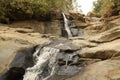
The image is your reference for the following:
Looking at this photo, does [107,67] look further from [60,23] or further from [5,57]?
[60,23]

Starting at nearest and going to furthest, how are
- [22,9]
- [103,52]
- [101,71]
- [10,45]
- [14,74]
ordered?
[101,71] → [103,52] → [14,74] → [10,45] → [22,9]

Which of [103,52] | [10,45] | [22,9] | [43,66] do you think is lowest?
[43,66]

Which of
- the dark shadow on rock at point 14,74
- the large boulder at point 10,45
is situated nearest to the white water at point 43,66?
the dark shadow on rock at point 14,74

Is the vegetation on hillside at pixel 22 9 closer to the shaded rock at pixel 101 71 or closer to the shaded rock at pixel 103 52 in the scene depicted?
the shaded rock at pixel 103 52

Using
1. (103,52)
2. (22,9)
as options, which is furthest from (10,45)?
(22,9)

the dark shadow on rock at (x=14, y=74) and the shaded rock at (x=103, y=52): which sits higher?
the shaded rock at (x=103, y=52)

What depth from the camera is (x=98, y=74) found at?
10094 millimetres

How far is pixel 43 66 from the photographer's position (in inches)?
516

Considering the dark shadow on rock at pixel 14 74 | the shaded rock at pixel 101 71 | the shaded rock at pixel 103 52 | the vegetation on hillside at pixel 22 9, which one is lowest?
the dark shadow on rock at pixel 14 74

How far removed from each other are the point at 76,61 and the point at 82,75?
5.73 ft

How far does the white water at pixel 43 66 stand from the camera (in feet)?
41.1

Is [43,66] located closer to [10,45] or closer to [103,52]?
[10,45]

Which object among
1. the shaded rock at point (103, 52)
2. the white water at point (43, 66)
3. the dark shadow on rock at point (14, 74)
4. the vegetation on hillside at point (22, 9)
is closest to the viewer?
the shaded rock at point (103, 52)

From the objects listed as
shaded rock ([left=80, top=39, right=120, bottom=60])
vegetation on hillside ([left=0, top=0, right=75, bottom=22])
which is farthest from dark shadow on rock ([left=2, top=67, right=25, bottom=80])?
vegetation on hillside ([left=0, top=0, right=75, bottom=22])
